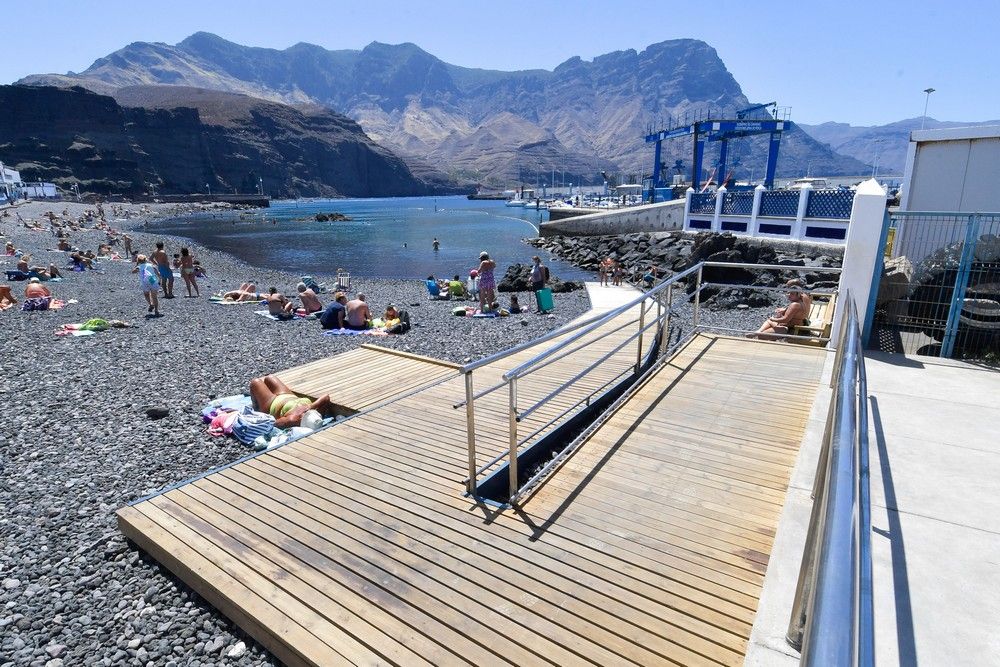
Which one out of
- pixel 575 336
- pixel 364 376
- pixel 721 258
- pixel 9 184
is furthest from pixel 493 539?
pixel 9 184

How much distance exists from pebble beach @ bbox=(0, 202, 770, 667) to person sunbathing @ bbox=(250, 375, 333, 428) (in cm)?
66

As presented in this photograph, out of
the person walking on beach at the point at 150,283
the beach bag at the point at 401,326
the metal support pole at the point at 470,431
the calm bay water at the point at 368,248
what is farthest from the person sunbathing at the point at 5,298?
the calm bay water at the point at 368,248

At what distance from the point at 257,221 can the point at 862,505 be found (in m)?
97.6

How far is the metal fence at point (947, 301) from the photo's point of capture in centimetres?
630

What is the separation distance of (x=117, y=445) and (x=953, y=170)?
15.1 metres

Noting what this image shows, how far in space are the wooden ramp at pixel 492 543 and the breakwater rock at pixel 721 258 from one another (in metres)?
8.17

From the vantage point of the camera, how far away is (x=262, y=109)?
612 ft

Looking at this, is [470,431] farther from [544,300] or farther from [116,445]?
[544,300]

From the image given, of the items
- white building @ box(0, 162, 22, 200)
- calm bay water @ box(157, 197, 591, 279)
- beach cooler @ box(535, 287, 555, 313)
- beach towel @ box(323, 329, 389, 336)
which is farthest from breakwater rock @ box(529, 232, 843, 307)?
white building @ box(0, 162, 22, 200)

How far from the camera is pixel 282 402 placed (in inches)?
273

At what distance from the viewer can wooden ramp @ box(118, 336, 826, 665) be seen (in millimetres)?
2811

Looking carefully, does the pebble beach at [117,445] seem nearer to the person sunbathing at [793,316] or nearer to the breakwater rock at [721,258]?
the breakwater rock at [721,258]

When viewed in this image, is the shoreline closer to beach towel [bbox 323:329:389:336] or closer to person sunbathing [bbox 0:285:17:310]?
beach towel [bbox 323:329:389:336]

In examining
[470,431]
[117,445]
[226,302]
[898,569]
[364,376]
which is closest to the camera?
[898,569]
